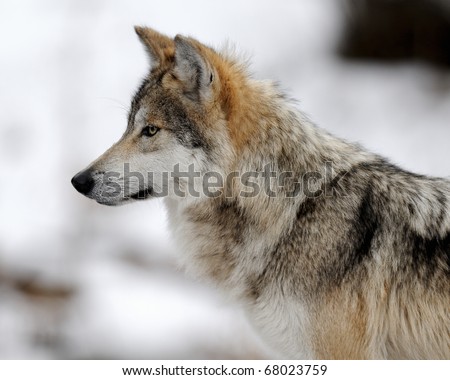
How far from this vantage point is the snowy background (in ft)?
24.5

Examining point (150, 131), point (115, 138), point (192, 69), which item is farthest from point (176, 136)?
point (115, 138)

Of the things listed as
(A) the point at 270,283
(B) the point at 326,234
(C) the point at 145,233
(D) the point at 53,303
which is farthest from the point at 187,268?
(C) the point at 145,233

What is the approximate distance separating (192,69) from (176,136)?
44cm

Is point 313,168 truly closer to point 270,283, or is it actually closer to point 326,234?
point 326,234

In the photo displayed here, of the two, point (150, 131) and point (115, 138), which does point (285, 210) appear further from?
Answer: point (115, 138)

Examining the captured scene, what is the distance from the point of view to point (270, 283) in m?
4.42

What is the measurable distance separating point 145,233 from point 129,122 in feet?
14.7

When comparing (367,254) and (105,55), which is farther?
(105,55)

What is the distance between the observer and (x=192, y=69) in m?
4.52

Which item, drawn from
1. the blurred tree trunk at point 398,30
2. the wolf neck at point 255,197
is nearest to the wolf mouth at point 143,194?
the wolf neck at point 255,197

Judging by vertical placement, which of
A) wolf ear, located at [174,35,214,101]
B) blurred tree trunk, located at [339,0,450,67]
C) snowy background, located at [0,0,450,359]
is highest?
blurred tree trunk, located at [339,0,450,67]

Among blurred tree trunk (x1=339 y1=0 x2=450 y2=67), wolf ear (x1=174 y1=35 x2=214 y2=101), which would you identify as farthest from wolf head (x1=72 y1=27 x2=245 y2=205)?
blurred tree trunk (x1=339 y1=0 x2=450 y2=67)

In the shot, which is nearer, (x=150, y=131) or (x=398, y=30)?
(x=150, y=131)

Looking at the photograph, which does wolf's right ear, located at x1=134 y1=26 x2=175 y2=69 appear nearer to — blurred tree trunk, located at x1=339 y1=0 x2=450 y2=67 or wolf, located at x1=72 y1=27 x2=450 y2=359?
wolf, located at x1=72 y1=27 x2=450 y2=359
